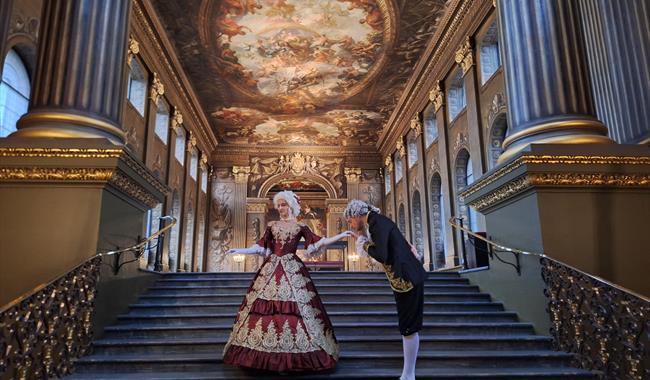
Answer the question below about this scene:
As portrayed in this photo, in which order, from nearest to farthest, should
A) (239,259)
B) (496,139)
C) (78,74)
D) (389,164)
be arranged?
1. (78,74)
2. (496,139)
3. (239,259)
4. (389,164)

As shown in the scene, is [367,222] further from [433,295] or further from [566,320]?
[433,295]

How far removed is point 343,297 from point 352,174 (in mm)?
15332

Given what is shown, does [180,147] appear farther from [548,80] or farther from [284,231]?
[548,80]

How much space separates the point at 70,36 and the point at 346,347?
4.44m

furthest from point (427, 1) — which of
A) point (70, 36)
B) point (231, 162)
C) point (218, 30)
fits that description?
point (231, 162)

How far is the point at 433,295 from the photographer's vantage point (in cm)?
636


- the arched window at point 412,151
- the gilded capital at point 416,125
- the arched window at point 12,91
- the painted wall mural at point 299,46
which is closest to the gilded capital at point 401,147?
the arched window at point 412,151

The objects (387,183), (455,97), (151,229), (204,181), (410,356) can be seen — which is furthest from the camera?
(387,183)

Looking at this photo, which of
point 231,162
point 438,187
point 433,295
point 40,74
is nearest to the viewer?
point 40,74

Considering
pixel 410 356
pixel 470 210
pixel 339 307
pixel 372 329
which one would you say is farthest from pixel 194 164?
pixel 410 356

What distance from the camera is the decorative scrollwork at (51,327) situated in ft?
10.5

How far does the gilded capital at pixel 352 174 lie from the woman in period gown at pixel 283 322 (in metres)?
17.1

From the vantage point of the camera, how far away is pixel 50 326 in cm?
368

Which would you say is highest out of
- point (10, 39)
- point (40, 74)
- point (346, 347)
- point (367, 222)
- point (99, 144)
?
point (10, 39)
